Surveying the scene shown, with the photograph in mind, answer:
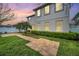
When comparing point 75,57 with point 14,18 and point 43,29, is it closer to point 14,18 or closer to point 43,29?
point 43,29

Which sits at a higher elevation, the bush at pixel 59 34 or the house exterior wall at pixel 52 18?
the house exterior wall at pixel 52 18

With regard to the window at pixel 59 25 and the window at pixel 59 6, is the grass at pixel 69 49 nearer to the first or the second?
the window at pixel 59 25

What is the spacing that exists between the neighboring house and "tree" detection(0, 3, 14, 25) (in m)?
0.25

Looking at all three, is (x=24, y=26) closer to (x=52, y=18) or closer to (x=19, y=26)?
(x=19, y=26)

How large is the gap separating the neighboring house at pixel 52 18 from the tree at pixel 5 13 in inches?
9.7

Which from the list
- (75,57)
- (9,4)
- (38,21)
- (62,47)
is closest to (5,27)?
(9,4)

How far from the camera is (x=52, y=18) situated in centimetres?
215

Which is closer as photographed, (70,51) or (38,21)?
(70,51)

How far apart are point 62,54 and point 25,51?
0.47 m

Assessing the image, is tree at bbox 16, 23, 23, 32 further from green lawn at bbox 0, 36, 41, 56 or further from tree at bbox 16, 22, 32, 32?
green lawn at bbox 0, 36, 41, 56

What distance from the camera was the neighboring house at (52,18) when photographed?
2.09m

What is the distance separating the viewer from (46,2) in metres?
2.14

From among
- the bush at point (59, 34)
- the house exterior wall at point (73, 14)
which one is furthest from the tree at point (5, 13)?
the house exterior wall at point (73, 14)

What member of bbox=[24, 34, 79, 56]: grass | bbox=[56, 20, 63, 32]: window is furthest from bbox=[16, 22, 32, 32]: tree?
bbox=[24, 34, 79, 56]: grass
